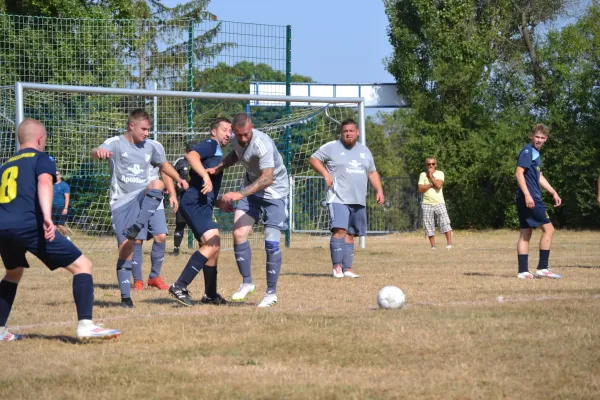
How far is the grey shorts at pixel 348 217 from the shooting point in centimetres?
1278

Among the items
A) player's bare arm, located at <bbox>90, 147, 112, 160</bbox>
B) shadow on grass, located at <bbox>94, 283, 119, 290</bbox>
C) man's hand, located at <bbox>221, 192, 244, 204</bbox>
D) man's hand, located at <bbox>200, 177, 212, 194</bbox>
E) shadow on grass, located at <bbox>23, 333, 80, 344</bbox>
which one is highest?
player's bare arm, located at <bbox>90, 147, 112, 160</bbox>

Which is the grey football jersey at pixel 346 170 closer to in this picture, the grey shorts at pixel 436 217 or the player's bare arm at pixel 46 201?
the player's bare arm at pixel 46 201

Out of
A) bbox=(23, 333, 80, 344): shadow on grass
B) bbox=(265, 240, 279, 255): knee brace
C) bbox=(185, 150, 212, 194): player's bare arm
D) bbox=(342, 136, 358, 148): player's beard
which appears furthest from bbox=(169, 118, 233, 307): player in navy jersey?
bbox=(342, 136, 358, 148): player's beard

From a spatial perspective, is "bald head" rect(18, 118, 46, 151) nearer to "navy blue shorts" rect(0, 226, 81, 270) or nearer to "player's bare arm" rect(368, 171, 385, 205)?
"navy blue shorts" rect(0, 226, 81, 270)

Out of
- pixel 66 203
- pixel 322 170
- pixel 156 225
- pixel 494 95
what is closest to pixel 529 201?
pixel 322 170

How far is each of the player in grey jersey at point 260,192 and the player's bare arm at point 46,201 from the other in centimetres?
233

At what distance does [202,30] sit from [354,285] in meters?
9.74

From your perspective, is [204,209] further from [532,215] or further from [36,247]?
[532,215]

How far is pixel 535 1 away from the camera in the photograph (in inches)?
1294

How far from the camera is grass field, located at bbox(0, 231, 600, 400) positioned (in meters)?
5.25

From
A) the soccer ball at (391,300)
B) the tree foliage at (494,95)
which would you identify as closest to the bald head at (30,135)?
the soccer ball at (391,300)

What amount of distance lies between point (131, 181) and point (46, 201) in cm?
352

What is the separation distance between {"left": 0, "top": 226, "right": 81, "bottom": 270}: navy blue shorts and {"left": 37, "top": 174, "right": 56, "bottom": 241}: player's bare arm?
0.35 feet

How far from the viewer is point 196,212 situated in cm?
896
